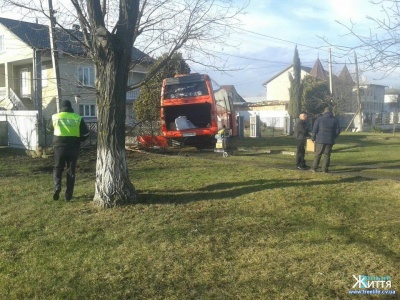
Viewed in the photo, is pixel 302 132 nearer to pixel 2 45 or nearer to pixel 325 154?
pixel 325 154

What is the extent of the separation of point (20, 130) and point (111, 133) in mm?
12227

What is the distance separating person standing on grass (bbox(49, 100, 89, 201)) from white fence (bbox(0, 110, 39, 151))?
9531 mm

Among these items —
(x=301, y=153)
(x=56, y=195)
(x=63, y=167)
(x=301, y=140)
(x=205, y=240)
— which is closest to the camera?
(x=205, y=240)

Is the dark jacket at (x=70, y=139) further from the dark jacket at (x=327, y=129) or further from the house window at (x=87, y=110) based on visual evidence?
the house window at (x=87, y=110)

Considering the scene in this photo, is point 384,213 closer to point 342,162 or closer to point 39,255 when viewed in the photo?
point 39,255

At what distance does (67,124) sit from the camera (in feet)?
25.1

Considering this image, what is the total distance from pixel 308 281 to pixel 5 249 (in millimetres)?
3613

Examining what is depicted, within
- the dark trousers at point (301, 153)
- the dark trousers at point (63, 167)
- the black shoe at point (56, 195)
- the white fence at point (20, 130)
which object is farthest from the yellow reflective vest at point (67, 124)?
the white fence at point (20, 130)

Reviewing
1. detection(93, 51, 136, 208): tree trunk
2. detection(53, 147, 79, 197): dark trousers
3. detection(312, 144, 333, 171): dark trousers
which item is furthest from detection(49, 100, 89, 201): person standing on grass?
detection(312, 144, 333, 171): dark trousers

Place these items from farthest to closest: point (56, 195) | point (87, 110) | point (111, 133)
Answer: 1. point (87, 110)
2. point (56, 195)
3. point (111, 133)

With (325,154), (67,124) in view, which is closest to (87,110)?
(325,154)

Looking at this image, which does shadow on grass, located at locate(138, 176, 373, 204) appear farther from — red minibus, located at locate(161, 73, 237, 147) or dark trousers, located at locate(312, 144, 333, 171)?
red minibus, located at locate(161, 73, 237, 147)

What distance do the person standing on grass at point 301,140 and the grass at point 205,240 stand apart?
2.29m

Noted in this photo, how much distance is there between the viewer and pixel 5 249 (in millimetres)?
5316
